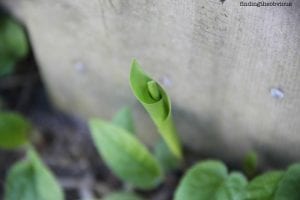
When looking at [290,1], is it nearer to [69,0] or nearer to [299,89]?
[299,89]

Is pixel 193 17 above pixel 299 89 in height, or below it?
above

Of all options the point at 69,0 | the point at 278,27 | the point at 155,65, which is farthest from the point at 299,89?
the point at 69,0

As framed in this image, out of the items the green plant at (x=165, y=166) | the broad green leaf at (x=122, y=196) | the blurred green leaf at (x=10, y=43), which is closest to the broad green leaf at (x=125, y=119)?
the green plant at (x=165, y=166)

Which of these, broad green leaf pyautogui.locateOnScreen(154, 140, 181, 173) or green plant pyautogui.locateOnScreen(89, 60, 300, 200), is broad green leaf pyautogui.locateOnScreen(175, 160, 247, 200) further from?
broad green leaf pyautogui.locateOnScreen(154, 140, 181, 173)

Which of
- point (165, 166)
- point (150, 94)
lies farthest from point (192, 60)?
point (165, 166)

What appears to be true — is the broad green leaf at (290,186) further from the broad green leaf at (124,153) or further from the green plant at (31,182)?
the green plant at (31,182)

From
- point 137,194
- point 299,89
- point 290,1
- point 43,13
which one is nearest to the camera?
point 290,1

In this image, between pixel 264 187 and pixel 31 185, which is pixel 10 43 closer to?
pixel 31 185
